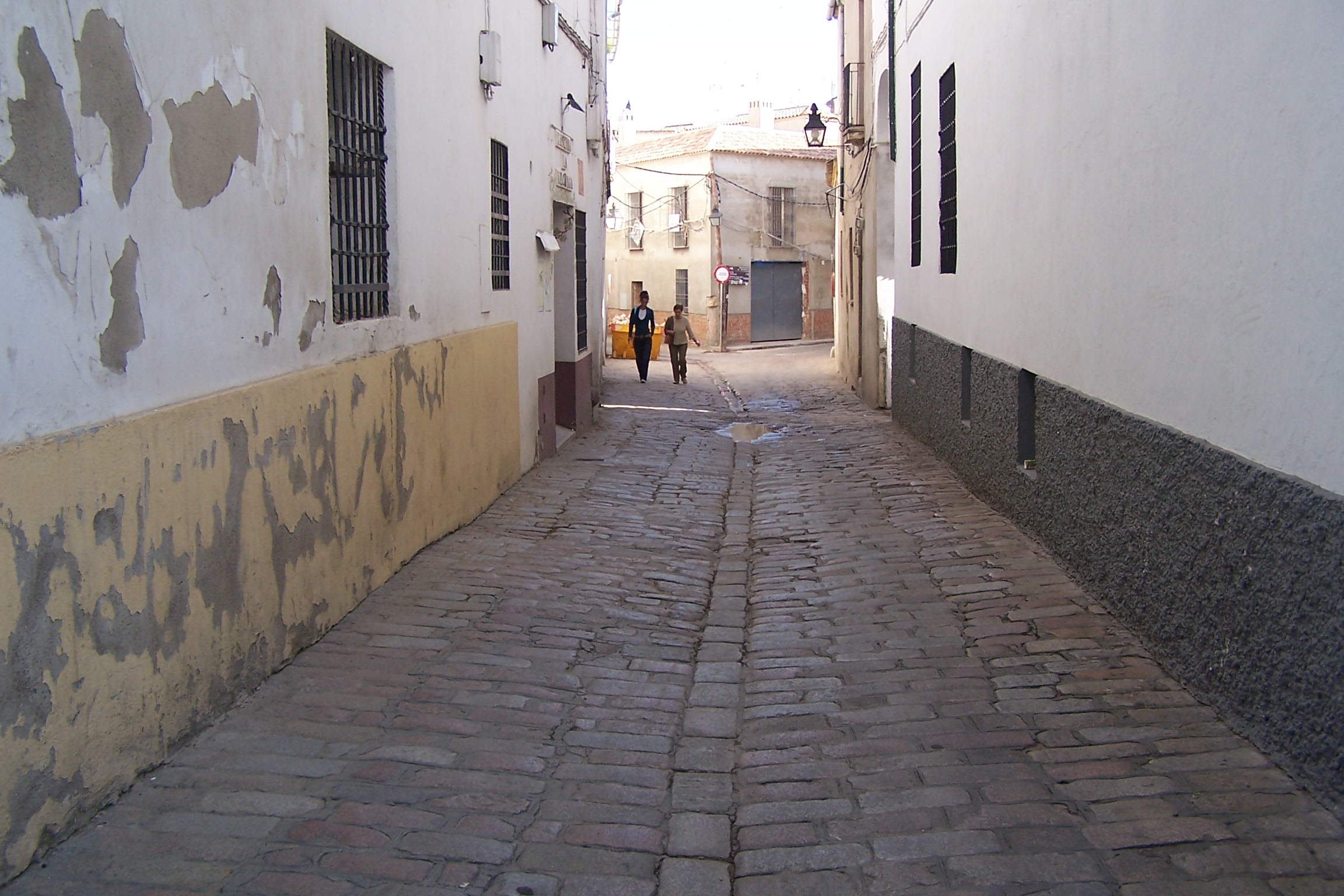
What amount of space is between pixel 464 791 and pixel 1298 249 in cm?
314

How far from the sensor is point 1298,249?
3814 mm

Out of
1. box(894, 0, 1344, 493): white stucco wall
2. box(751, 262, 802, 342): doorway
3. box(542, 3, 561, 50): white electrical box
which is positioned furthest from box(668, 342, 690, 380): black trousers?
box(751, 262, 802, 342): doorway

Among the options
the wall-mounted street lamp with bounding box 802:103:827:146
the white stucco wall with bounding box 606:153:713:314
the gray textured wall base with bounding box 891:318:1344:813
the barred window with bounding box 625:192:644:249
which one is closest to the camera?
the gray textured wall base with bounding box 891:318:1344:813

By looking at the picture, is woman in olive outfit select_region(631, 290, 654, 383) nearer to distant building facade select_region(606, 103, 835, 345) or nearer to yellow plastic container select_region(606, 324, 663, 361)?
yellow plastic container select_region(606, 324, 663, 361)

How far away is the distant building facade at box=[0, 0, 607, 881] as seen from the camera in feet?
11.3

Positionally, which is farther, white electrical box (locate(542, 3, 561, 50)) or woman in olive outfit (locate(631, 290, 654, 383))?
woman in olive outfit (locate(631, 290, 654, 383))

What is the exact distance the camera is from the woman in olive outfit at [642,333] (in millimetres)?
22062

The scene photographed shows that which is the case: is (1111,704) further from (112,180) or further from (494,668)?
(112,180)

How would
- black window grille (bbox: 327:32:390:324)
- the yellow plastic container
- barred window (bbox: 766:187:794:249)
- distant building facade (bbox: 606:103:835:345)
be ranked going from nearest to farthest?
black window grille (bbox: 327:32:390:324), the yellow plastic container, distant building facade (bbox: 606:103:835:345), barred window (bbox: 766:187:794:249)

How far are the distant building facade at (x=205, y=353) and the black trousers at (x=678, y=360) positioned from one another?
1375 cm

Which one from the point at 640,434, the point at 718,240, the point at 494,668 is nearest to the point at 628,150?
the point at 718,240

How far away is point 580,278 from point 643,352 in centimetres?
794

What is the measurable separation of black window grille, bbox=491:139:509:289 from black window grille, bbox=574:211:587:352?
10.6 ft

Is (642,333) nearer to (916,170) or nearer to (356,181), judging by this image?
(916,170)
